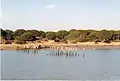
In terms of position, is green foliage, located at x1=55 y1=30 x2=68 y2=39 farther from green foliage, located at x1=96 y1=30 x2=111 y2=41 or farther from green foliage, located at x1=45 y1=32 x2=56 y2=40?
green foliage, located at x1=96 y1=30 x2=111 y2=41

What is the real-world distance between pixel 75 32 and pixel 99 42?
25.0 ft

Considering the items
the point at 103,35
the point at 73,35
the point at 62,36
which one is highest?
the point at 103,35

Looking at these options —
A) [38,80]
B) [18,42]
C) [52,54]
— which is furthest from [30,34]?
[38,80]

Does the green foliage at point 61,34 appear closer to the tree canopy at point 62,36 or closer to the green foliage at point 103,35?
the tree canopy at point 62,36

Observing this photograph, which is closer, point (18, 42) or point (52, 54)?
point (52, 54)

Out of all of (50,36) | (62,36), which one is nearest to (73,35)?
(62,36)

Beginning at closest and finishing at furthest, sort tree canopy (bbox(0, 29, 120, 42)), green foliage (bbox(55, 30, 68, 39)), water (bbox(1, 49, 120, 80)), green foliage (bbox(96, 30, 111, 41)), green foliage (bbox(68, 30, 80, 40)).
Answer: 1. water (bbox(1, 49, 120, 80))
2. tree canopy (bbox(0, 29, 120, 42))
3. green foliage (bbox(96, 30, 111, 41))
4. green foliage (bbox(68, 30, 80, 40))
5. green foliage (bbox(55, 30, 68, 39))

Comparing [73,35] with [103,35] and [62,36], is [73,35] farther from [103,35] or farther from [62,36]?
[103,35]

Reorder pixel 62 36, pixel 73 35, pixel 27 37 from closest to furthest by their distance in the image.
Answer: pixel 27 37
pixel 73 35
pixel 62 36

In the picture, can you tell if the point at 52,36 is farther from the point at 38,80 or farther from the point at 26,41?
the point at 38,80

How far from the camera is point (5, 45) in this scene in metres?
37.2

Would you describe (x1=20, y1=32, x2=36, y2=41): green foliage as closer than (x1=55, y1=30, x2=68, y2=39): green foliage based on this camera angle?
Yes

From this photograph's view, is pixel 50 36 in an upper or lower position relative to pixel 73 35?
lower

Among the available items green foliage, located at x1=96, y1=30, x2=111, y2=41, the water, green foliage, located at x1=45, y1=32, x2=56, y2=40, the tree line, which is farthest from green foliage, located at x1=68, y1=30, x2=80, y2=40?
the water
